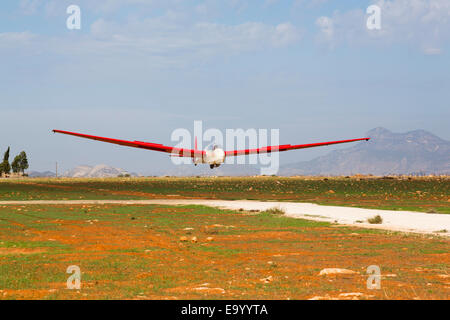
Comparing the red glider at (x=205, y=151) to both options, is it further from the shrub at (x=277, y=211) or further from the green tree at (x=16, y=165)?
the green tree at (x=16, y=165)

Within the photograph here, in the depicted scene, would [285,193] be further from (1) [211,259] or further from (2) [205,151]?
(1) [211,259]

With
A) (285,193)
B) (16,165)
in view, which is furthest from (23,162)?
(285,193)

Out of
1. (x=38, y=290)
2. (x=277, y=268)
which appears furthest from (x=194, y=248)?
(x=38, y=290)

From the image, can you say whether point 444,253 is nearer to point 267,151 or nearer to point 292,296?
point 292,296

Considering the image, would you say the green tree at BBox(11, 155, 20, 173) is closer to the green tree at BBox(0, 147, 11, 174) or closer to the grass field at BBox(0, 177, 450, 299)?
the green tree at BBox(0, 147, 11, 174)

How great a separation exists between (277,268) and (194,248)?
14.7 ft

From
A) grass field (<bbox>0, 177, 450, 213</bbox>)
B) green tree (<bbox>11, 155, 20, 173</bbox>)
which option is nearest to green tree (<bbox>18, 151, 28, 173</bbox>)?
green tree (<bbox>11, 155, 20, 173</bbox>)

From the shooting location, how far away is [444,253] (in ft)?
53.9

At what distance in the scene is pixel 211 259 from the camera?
15.6 m

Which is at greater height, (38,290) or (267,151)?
(267,151)

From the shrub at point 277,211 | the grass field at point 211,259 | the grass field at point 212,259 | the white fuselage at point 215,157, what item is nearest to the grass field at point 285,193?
the shrub at point 277,211

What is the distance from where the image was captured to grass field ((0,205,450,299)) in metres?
11.2

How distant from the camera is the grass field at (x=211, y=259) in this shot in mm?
11172

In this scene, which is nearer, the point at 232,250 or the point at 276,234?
the point at 232,250
